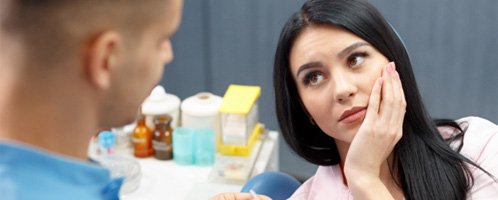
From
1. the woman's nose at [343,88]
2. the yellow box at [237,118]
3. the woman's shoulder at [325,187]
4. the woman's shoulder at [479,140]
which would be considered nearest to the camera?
the woman's nose at [343,88]

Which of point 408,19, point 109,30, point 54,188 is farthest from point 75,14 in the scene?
point 408,19

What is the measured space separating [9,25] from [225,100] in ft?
5.21

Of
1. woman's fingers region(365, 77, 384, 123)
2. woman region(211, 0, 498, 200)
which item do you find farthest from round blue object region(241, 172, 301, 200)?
woman's fingers region(365, 77, 384, 123)

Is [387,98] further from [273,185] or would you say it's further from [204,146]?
[204,146]

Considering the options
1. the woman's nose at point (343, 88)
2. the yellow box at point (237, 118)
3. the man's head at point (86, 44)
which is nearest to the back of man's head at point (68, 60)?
the man's head at point (86, 44)

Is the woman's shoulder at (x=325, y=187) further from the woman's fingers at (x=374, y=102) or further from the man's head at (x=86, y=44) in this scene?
the man's head at (x=86, y=44)

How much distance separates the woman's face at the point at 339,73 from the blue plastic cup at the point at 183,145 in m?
0.75

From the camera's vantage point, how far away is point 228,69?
313cm

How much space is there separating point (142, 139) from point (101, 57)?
5.16 feet

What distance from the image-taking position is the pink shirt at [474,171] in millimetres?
1523

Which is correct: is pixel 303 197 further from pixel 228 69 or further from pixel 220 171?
pixel 228 69

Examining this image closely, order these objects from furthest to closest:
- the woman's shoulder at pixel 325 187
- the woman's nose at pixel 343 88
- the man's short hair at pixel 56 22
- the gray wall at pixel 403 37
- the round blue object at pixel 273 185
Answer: the gray wall at pixel 403 37 < the round blue object at pixel 273 185 < the woman's shoulder at pixel 325 187 < the woman's nose at pixel 343 88 < the man's short hair at pixel 56 22

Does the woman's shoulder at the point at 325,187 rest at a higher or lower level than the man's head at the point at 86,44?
lower

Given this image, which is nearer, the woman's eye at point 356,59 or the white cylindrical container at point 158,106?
the woman's eye at point 356,59
